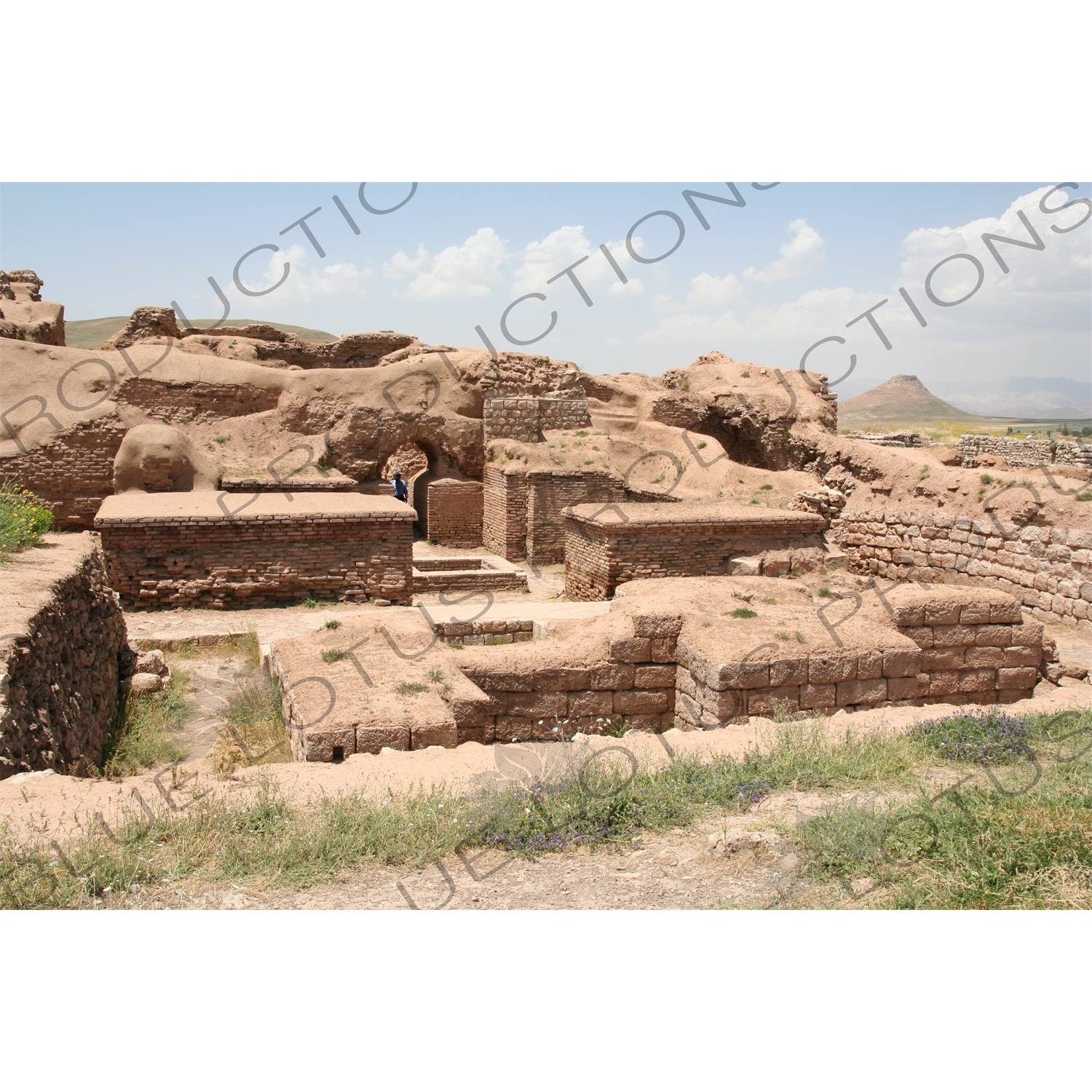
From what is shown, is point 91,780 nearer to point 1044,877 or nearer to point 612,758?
point 612,758

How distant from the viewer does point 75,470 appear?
1525 centimetres

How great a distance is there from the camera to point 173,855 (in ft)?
12.1

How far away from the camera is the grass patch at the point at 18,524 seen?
8680 millimetres

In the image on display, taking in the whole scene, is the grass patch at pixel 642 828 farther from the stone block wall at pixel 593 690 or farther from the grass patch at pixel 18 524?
the grass patch at pixel 18 524

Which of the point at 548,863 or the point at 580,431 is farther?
the point at 580,431

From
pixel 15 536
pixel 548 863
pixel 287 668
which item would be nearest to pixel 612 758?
pixel 548 863

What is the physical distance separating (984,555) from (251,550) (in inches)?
393

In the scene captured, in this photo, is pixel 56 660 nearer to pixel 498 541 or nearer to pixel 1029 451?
pixel 498 541

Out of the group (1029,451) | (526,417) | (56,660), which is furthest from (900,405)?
(56,660)

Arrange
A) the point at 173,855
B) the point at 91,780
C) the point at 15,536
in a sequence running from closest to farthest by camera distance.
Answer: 1. the point at 173,855
2. the point at 91,780
3. the point at 15,536

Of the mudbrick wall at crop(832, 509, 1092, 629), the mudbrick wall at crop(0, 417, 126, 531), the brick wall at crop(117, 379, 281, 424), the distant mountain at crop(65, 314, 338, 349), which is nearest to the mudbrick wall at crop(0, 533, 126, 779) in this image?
the mudbrick wall at crop(0, 417, 126, 531)

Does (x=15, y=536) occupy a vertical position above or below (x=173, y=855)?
above

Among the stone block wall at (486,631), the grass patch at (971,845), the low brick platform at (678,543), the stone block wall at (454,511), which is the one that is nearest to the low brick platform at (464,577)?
the low brick platform at (678,543)

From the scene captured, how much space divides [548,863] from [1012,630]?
227 inches
